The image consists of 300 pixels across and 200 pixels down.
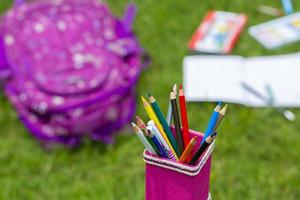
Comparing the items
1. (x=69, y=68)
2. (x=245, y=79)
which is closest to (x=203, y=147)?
(x=69, y=68)

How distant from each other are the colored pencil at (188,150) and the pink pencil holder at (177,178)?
12 mm

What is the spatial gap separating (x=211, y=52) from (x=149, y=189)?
4.38ft

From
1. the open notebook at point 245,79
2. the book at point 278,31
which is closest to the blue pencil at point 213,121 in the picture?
the open notebook at point 245,79

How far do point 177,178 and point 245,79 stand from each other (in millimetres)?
1197

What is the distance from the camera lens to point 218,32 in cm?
230

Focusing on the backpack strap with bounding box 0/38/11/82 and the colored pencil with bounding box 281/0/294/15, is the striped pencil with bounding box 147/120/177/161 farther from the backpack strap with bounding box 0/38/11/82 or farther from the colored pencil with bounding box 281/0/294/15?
the colored pencil with bounding box 281/0/294/15

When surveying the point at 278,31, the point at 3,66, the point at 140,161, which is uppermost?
the point at 3,66

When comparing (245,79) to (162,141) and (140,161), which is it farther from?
(162,141)

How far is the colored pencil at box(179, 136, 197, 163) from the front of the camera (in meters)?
0.82

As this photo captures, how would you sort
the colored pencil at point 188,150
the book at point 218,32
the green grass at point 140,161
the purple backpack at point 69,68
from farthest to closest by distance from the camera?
the book at point 218,32
the purple backpack at point 69,68
the green grass at point 140,161
the colored pencil at point 188,150

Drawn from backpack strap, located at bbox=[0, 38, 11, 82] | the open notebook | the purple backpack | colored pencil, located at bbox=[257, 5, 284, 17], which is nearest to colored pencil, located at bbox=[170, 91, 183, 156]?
the purple backpack

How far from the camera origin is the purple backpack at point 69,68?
180 centimetres

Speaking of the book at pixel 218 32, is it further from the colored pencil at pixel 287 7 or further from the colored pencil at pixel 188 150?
the colored pencil at pixel 188 150

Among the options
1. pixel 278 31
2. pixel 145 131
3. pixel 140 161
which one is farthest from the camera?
pixel 278 31
